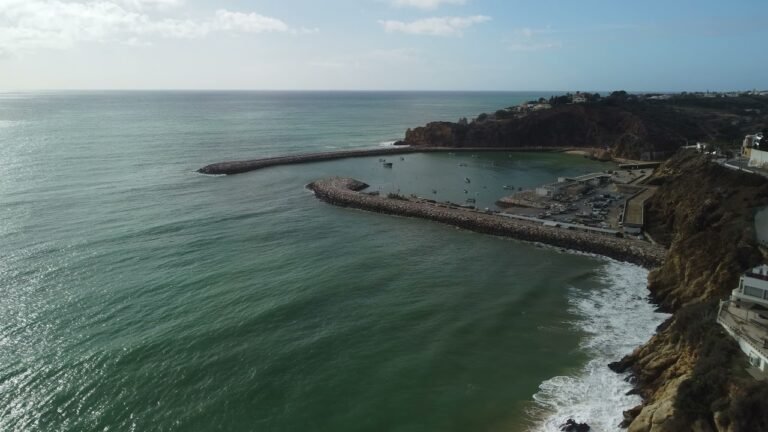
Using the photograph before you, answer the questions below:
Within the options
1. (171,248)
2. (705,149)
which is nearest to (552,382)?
(171,248)

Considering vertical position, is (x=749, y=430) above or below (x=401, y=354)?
above

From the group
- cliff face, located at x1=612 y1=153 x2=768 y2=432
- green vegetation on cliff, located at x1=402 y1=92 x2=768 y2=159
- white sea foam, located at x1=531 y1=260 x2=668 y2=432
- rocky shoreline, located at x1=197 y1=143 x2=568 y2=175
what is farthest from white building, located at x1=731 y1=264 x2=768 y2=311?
green vegetation on cliff, located at x1=402 y1=92 x2=768 y2=159

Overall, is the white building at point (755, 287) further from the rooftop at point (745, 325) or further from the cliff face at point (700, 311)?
the cliff face at point (700, 311)

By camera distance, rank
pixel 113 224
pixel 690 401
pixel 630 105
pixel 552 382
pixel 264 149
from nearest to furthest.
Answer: pixel 690 401
pixel 552 382
pixel 113 224
pixel 264 149
pixel 630 105

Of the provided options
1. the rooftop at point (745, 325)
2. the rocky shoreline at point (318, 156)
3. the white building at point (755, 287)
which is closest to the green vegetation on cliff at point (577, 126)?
A: the rocky shoreline at point (318, 156)

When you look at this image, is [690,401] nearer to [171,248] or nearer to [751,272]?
[751,272]

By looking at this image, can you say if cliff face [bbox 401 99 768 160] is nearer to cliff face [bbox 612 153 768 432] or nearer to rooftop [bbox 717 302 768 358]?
cliff face [bbox 612 153 768 432]
